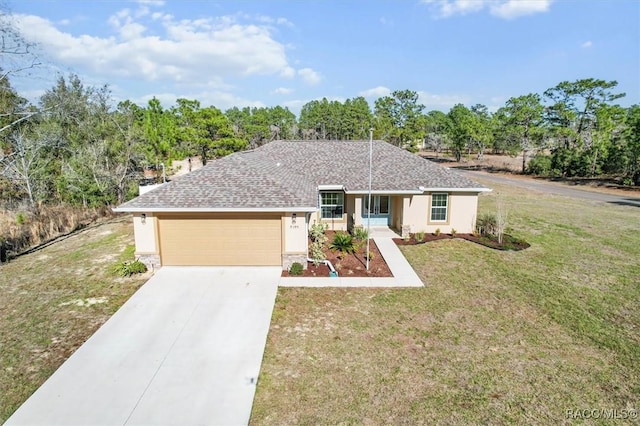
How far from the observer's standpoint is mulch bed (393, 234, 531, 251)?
16062mm

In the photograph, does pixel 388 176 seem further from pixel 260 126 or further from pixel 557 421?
pixel 260 126

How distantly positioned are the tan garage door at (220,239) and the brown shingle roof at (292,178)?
62 cm

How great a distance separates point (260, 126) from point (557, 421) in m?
55.6

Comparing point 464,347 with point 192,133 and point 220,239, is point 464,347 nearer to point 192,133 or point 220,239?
point 220,239

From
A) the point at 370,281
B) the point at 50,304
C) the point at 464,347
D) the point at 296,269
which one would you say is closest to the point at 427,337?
the point at 464,347

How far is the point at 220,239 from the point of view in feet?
43.3

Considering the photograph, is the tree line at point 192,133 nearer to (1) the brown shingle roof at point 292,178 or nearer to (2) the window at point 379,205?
(1) the brown shingle roof at point 292,178

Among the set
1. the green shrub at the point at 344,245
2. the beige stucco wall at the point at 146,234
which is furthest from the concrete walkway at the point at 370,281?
A: the beige stucco wall at the point at 146,234

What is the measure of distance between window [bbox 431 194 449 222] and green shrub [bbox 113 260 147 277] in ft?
43.1

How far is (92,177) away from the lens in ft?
78.9

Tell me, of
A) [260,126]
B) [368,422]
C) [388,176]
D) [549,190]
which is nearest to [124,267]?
[368,422]

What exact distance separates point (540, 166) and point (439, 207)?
34368mm

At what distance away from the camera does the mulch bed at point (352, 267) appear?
12.8m

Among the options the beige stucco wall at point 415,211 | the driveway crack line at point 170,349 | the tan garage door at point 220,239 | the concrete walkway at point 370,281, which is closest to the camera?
the driveway crack line at point 170,349
